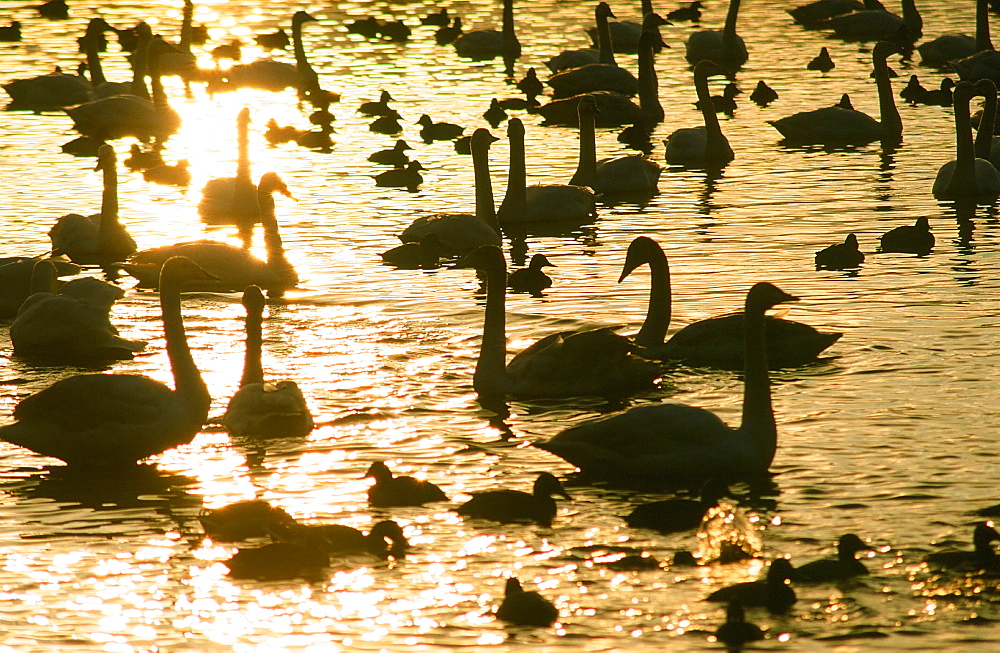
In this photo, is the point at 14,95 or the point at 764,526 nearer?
the point at 764,526

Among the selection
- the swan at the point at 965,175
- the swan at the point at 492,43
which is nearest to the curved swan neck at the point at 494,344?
the swan at the point at 965,175

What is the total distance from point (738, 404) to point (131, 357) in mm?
5605

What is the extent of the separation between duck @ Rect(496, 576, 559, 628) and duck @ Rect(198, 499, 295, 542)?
1967 mm

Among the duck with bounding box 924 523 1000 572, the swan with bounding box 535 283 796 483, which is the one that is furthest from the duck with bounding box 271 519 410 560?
the duck with bounding box 924 523 1000 572

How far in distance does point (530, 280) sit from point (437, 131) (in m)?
9.83

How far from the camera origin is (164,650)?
26.2 ft

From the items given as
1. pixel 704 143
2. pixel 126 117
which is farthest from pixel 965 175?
pixel 126 117

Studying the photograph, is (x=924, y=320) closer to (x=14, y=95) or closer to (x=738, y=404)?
(x=738, y=404)

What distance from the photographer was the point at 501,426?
38.3ft

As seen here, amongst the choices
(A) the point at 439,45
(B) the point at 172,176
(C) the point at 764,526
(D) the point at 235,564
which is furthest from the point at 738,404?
(A) the point at 439,45

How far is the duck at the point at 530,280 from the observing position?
15594 millimetres

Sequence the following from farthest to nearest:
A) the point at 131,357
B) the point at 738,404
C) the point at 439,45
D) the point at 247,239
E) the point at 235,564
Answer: the point at 439,45 < the point at 247,239 < the point at 131,357 < the point at 738,404 < the point at 235,564

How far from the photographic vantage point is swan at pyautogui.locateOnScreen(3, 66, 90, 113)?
97.4 feet

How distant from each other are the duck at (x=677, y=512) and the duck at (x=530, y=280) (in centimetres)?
593
